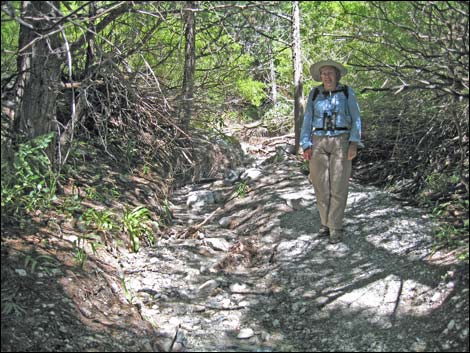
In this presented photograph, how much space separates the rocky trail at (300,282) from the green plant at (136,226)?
0.60 ft

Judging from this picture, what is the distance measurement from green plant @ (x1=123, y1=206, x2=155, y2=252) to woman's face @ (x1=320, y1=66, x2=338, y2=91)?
3031 millimetres

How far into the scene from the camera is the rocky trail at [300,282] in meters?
4.77

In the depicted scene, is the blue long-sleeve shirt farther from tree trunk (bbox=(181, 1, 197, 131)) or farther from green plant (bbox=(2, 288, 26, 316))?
green plant (bbox=(2, 288, 26, 316))

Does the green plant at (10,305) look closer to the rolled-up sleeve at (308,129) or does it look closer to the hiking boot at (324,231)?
the rolled-up sleeve at (308,129)

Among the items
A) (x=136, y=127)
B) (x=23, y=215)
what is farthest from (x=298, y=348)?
(x=136, y=127)

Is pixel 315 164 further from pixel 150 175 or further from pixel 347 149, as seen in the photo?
pixel 150 175

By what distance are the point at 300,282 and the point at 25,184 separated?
10.1ft

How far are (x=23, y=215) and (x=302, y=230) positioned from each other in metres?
3.45

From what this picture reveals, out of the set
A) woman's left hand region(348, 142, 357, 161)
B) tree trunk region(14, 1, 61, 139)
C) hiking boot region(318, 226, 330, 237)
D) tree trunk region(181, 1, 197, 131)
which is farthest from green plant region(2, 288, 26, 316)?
tree trunk region(181, 1, 197, 131)

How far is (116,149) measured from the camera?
9672 mm

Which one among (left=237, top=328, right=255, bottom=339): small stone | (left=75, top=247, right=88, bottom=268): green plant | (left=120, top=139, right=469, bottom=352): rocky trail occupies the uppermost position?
(left=75, top=247, right=88, bottom=268): green plant

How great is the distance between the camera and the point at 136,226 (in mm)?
7410

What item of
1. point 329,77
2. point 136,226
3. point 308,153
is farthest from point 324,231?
point 136,226

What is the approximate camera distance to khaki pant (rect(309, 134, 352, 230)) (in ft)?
21.6
